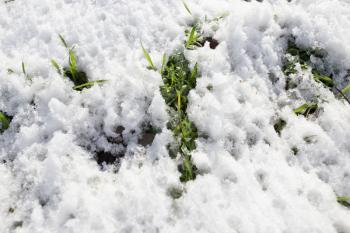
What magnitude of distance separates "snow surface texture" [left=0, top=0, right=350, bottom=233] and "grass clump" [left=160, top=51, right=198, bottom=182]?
0.05 meters

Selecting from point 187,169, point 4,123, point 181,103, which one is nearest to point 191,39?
point 181,103

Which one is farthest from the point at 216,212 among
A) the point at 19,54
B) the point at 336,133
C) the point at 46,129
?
the point at 19,54

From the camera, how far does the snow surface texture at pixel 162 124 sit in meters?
1.81

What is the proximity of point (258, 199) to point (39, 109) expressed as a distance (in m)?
1.52

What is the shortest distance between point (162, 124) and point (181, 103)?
21cm

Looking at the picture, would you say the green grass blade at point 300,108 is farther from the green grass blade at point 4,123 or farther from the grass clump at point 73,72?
the green grass blade at point 4,123

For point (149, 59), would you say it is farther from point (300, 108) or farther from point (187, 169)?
point (300, 108)

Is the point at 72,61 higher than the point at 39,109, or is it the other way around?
the point at 72,61

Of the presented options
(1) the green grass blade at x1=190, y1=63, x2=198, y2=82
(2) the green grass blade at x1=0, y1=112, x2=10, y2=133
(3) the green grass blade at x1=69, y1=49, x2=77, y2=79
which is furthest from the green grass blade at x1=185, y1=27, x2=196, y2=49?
(2) the green grass blade at x1=0, y1=112, x2=10, y2=133

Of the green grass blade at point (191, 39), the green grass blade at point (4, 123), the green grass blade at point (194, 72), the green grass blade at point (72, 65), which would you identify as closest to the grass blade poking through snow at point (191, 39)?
the green grass blade at point (191, 39)

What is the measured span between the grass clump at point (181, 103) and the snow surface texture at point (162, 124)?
0.16 ft

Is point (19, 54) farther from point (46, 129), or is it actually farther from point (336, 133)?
point (336, 133)

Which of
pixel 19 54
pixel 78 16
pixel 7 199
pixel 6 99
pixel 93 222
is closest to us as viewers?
pixel 93 222

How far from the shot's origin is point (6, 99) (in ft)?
7.22
